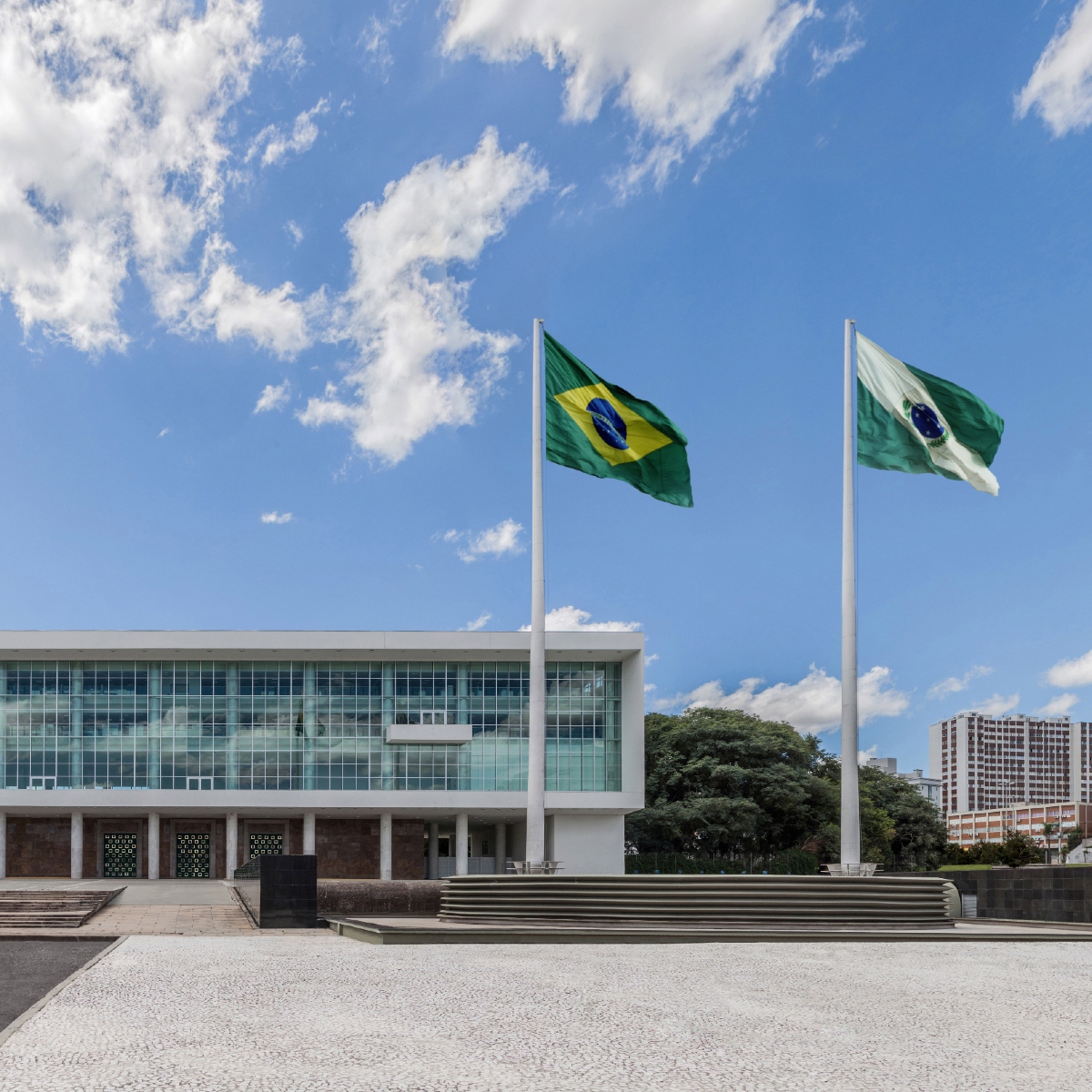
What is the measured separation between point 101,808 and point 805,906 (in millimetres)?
37537

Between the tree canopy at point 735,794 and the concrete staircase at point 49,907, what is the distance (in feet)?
113

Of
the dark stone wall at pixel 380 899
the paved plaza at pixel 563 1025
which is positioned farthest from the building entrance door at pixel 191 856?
the paved plaza at pixel 563 1025

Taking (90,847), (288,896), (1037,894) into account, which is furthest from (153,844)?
(1037,894)

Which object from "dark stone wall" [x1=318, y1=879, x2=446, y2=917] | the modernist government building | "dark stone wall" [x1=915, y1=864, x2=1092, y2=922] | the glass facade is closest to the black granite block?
"dark stone wall" [x1=318, y1=879, x2=446, y2=917]

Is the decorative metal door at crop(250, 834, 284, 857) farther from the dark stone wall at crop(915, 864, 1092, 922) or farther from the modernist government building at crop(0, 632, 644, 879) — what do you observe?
the dark stone wall at crop(915, 864, 1092, 922)

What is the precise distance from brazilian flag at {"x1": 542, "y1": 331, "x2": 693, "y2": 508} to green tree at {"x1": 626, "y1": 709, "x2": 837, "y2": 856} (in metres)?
39.5

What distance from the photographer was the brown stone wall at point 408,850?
52.2 m

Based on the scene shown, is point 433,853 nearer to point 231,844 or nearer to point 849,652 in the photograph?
point 231,844

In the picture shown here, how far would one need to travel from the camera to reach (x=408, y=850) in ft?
172

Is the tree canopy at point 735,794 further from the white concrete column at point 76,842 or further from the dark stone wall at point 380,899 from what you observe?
the dark stone wall at point 380,899

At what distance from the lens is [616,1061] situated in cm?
791

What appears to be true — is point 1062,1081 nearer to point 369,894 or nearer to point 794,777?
point 369,894

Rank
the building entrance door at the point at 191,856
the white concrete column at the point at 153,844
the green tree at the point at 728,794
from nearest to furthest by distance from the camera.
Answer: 1. the white concrete column at the point at 153,844
2. the building entrance door at the point at 191,856
3. the green tree at the point at 728,794

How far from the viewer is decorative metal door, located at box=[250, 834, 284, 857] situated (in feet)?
172
